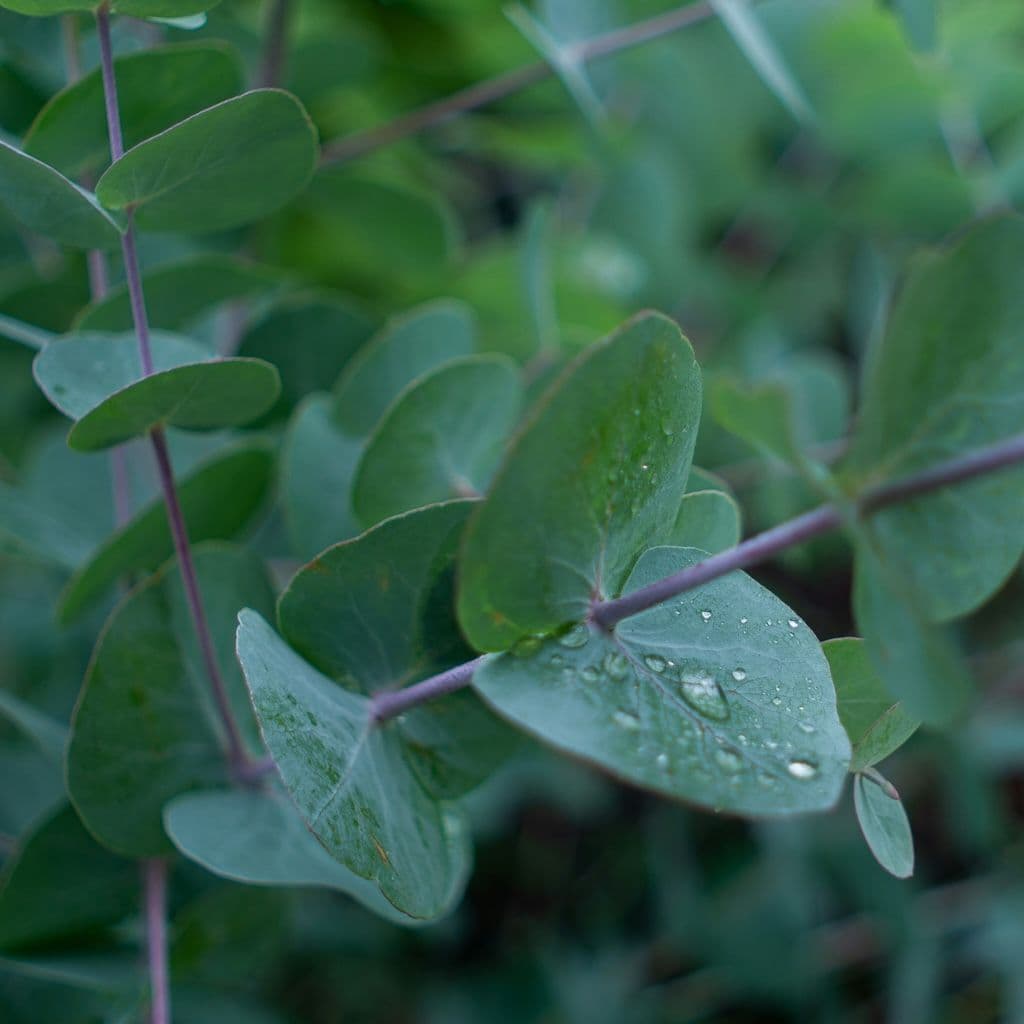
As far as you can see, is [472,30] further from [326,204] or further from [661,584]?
[661,584]

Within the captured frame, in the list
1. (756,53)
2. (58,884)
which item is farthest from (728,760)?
(756,53)

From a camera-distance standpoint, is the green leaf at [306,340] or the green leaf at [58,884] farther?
the green leaf at [306,340]

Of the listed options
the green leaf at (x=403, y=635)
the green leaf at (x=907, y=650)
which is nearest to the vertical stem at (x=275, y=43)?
the green leaf at (x=403, y=635)

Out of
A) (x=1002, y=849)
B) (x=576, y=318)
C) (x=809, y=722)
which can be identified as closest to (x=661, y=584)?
(x=809, y=722)

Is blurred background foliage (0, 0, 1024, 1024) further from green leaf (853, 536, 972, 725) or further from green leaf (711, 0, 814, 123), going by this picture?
green leaf (853, 536, 972, 725)

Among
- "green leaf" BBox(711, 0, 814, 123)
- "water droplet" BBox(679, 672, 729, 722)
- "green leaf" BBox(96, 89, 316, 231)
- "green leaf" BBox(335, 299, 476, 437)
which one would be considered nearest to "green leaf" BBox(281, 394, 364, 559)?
"green leaf" BBox(335, 299, 476, 437)

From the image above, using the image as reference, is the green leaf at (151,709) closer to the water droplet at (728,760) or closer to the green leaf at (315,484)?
the green leaf at (315,484)
